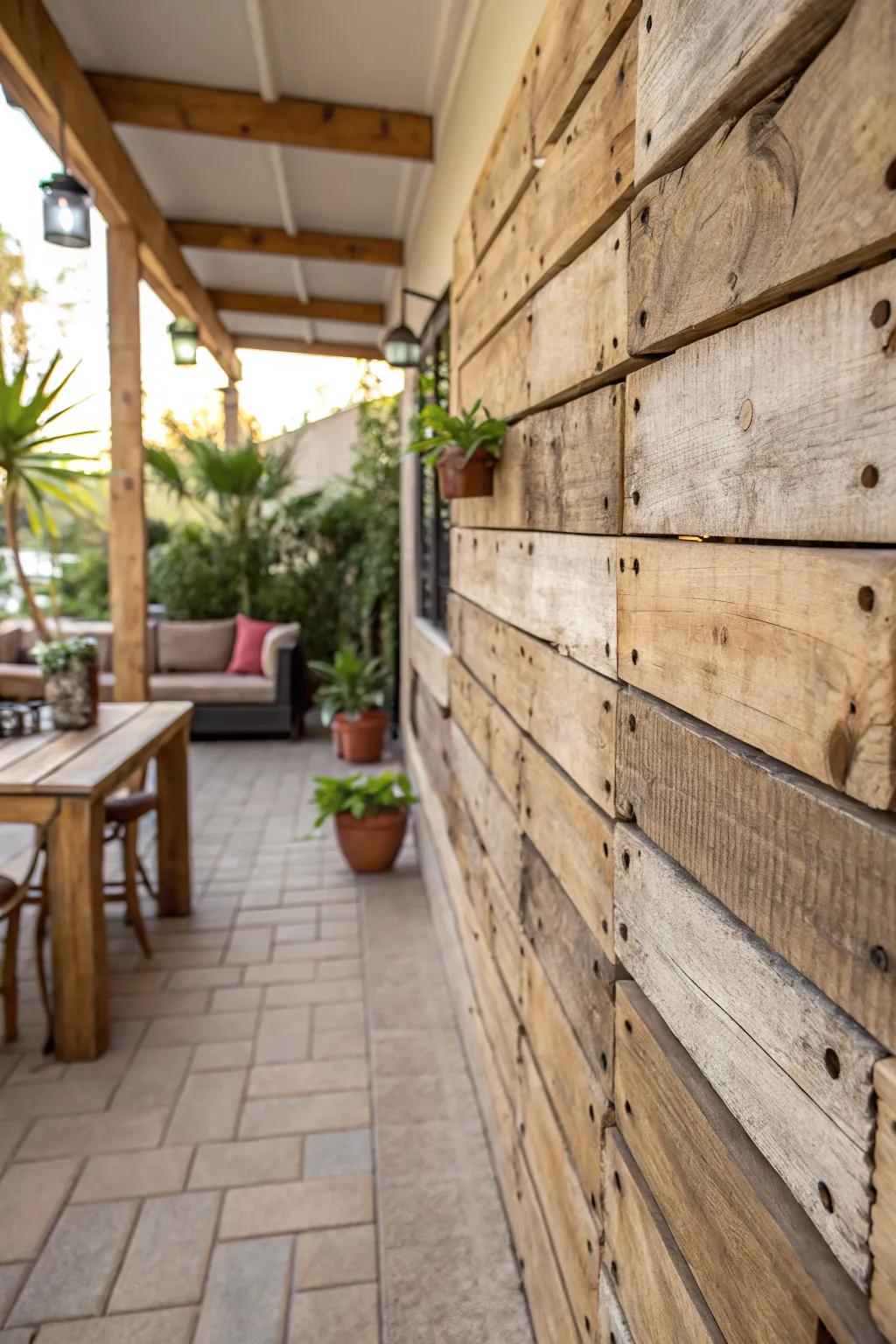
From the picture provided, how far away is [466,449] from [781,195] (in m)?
1.30

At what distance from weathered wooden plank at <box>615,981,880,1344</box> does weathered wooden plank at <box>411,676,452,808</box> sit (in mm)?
1925

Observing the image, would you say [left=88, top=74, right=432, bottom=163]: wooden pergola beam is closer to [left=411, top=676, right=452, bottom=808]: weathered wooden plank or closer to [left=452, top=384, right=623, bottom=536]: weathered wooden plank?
[left=411, top=676, right=452, bottom=808]: weathered wooden plank

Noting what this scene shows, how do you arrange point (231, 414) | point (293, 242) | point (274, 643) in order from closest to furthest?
point (293, 242), point (274, 643), point (231, 414)

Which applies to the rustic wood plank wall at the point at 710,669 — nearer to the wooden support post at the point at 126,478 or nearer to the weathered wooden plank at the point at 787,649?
the weathered wooden plank at the point at 787,649

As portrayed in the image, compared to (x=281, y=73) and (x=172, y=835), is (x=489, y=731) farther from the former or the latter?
(x=281, y=73)

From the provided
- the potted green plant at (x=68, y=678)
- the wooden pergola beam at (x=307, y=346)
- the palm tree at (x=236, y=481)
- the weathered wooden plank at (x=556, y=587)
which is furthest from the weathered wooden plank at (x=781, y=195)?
the wooden pergola beam at (x=307, y=346)

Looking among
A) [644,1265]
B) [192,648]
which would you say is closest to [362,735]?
[192,648]

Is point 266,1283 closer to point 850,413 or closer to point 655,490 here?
point 655,490

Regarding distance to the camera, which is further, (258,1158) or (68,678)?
(68,678)

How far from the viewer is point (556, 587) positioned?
156 centimetres

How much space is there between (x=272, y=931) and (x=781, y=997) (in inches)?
121

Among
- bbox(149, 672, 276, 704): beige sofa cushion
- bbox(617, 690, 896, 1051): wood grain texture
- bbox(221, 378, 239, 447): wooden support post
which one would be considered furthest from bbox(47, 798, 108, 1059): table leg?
bbox(221, 378, 239, 447): wooden support post

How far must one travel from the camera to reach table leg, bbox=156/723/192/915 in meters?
3.70

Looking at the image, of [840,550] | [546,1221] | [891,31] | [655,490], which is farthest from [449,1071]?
[891,31]
